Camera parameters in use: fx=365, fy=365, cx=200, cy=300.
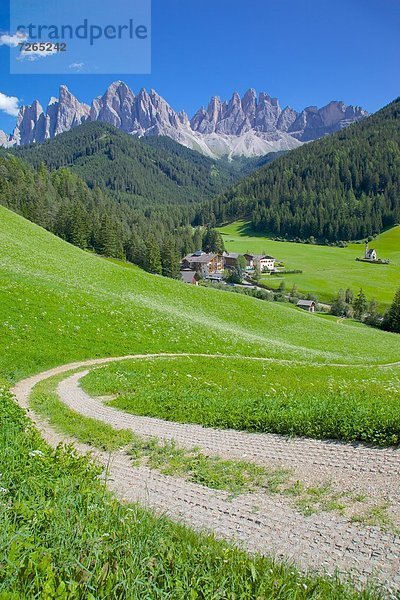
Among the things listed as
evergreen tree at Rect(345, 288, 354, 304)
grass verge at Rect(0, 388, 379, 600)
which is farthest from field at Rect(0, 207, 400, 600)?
evergreen tree at Rect(345, 288, 354, 304)

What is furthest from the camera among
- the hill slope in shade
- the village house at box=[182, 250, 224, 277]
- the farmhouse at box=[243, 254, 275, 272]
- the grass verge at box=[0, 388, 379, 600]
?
the farmhouse at box=[243, 254, 275, 272]

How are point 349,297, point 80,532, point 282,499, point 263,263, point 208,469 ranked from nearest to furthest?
1. point 80,532
2. point 282,499
3. point 208,469
4. point 349,297
5. point 263,263

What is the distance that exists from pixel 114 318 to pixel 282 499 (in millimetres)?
24712

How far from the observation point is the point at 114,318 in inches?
1220

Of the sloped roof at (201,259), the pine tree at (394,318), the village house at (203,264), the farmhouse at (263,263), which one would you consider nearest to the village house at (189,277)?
the village house at (203,264)

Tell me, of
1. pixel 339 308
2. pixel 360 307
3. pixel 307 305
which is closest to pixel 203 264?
pixel 307 305

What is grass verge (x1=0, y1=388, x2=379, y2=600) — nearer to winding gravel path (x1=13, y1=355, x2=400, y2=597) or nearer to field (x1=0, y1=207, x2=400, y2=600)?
field (x1=0, y1=207, x2=400, y2=600)

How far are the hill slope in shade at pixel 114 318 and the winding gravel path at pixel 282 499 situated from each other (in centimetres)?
1342

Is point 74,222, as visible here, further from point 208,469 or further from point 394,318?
point 208,469

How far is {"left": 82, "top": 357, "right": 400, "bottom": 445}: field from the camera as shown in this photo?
37.6 ft

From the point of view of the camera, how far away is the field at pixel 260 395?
37.6 ft

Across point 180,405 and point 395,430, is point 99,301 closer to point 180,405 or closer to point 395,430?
point 180,405

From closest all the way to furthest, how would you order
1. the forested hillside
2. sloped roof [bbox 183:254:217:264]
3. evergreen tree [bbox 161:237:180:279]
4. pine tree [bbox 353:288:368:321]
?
the forested hillside < pine tree [bbox 353:288:368:321] < evergreen tree [bbox 161:237:180:279] < sloped roof [bbox 183:254:217:264]

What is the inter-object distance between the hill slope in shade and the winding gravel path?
44.0 ft
